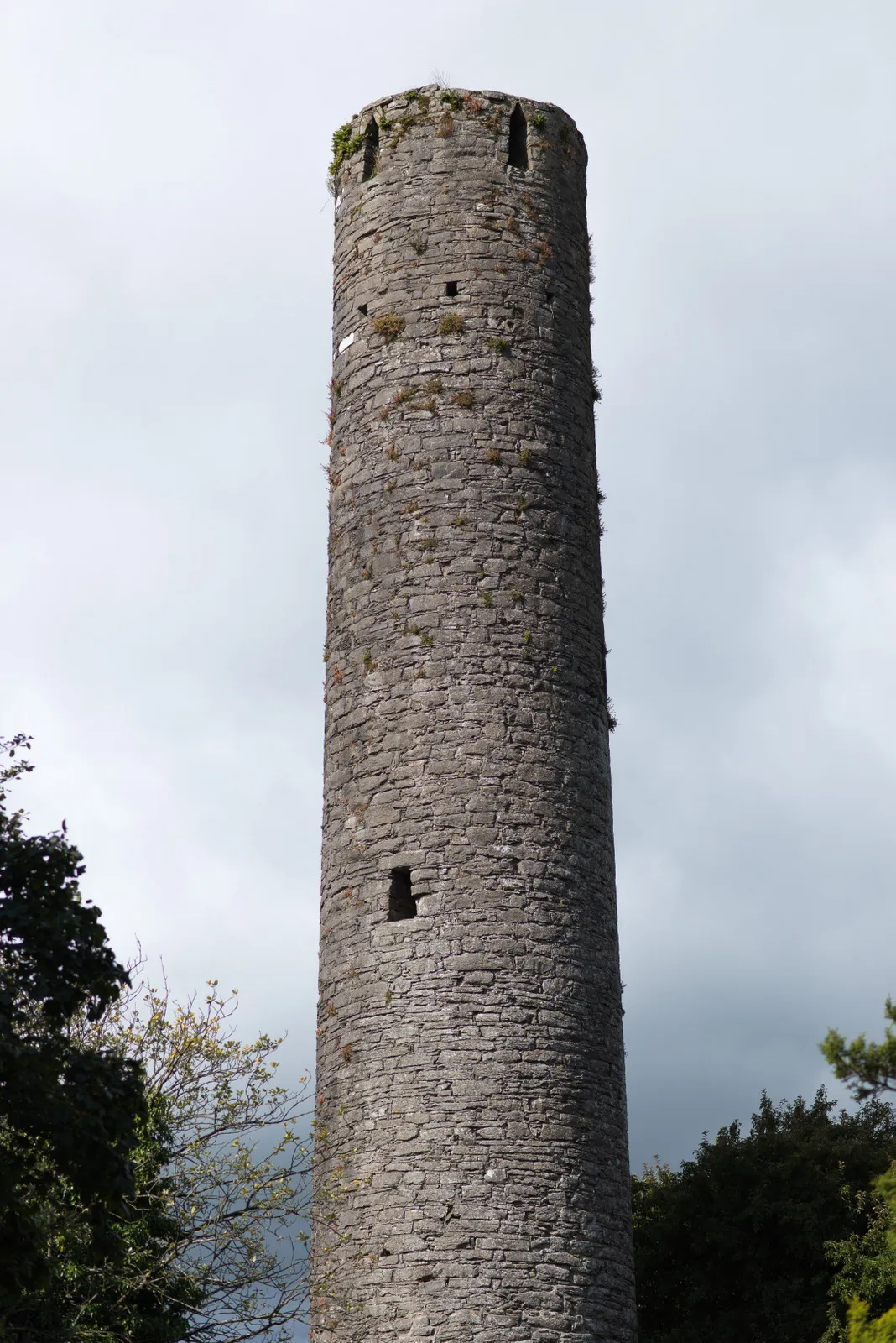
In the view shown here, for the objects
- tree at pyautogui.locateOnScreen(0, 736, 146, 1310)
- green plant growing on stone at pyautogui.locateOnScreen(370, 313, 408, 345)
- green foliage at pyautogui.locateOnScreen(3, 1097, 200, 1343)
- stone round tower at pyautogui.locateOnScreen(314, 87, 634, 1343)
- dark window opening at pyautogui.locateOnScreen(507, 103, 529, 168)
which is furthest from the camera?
dark window opening at pyautogui.locateOnScreen(507, 103, 529, 168)

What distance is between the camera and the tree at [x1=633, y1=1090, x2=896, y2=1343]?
19.1 m

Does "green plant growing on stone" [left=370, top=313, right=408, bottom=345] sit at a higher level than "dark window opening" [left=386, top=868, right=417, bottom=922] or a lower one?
higher

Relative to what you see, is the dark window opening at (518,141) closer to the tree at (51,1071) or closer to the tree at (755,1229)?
the tree at (51,1071)

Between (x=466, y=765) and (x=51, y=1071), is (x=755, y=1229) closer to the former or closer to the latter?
(x=466, y=765)

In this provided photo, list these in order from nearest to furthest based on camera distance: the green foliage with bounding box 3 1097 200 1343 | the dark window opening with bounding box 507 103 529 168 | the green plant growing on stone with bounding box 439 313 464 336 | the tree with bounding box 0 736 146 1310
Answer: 1. the tree with bounding box 0 736 146 1310
2. the green foliage with bounding box 3 1097 200 1343
3. the green plant growing on stone with bounding box 439 313 464 336
4. the dark window opening with bounding box 507 103 529 168

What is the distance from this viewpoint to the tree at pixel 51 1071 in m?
10.6

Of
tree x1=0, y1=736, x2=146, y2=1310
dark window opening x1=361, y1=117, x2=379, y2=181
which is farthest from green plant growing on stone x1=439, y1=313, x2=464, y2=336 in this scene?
tree x1=0, y1=736, x2=146, y2=1310

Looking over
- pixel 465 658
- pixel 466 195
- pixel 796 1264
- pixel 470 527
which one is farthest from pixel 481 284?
pixel 796 1264

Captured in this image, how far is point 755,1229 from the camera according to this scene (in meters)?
19.5

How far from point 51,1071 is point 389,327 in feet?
28.7

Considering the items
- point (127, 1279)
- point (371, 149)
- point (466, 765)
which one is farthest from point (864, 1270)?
point (371, 149)

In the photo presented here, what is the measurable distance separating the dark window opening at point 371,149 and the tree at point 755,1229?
→ 37.8 feet

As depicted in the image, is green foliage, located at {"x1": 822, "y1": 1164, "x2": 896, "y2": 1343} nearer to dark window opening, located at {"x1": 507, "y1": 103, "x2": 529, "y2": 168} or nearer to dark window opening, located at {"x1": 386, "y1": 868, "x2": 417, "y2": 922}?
dark window opening, located at {"x1": 386, "y1": 868, "x2": 417, "y2": 922}

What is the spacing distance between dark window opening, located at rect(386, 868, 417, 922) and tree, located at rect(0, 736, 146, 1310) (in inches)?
151
